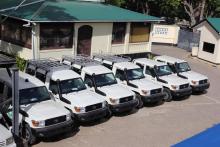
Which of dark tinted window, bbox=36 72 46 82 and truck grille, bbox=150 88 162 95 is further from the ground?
dark tinted window, bbox=36 72 46 82

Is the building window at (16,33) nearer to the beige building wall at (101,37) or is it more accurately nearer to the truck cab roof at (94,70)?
the beige building wall at (101,37)

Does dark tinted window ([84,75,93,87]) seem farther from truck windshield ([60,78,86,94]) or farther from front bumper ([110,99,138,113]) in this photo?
front bumper ([110,99,138,113])

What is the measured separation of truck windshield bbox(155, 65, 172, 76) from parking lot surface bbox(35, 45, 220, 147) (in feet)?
5.35

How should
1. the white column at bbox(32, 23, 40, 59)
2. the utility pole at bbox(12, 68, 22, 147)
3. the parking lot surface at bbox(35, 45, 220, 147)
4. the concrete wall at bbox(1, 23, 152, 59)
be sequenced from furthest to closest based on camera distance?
1. the concrete wall at bbox(1, 23, 152, 59)
2. the white column at bbox(32, 23, 40, 59)
3. the parking lot surface at bbox(35, 45, 220, 147)
4. the utility pole at bbox(12, 68, 22, 147)

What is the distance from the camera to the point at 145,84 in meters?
16.8

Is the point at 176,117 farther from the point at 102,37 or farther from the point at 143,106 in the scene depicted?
the point at 102,37

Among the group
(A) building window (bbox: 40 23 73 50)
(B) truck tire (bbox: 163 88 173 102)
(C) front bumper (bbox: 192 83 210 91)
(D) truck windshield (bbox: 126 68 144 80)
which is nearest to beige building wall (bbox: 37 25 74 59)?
(A) building window (bbox: 40 23 73 50)

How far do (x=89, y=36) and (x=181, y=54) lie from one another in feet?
41.6

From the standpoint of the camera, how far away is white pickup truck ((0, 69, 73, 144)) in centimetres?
1185

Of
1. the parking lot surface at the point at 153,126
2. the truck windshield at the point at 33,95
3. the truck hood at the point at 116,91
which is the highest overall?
the truck windshield at the point at 33,95

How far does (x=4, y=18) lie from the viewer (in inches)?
878

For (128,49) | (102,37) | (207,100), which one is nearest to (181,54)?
(128,49)

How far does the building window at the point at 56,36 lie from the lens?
20406 millimetres

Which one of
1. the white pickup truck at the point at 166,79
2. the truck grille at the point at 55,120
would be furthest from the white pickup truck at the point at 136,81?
the truck grille at the point at 55,120
